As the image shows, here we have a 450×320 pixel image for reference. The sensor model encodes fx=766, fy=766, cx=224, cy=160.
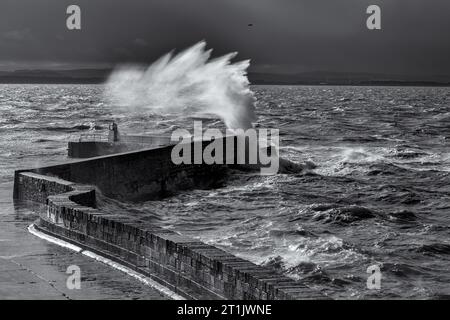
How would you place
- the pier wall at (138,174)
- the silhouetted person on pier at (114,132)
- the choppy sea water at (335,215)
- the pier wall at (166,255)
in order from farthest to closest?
the silhouetted person on pier at (114,132)
the pier wall at (138,174)
the choppy sea water at (335,215)
the pier wall at (166,255)

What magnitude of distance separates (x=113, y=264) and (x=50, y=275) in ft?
3.66

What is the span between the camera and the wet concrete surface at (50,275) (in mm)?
10531

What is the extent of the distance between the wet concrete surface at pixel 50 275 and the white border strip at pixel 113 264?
94 millimetres

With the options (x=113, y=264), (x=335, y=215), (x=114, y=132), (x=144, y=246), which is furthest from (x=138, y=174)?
(x=144, y=246)

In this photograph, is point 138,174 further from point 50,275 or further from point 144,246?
point 50,275

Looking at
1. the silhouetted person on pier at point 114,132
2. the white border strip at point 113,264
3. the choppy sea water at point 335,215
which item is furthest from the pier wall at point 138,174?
the white border strip at point 113,264

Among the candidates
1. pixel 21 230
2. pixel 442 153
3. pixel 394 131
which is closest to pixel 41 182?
pixel 21 230

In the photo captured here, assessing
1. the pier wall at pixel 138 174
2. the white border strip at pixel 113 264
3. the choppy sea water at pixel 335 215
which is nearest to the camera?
the white border strip at pixel 113 264

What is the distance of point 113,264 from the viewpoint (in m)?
12.3

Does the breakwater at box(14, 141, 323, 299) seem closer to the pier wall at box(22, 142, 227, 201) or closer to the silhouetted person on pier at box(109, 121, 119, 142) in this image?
the pier wall at box(22, 142, 227, 201)

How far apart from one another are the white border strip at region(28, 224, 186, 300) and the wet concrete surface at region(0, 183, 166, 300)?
3.7 inches

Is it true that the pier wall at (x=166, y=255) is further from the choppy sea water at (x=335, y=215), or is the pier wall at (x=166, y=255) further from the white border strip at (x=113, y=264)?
the choppy sea water at (x=335, y=215)
